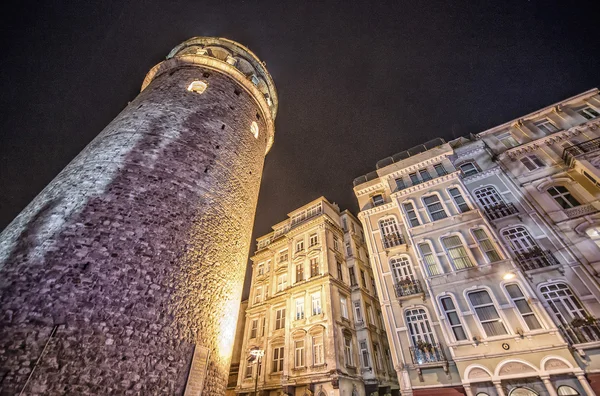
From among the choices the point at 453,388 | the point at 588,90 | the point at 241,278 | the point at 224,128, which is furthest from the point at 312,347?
the point at 588,90

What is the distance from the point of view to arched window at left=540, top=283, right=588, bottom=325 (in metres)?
10.9

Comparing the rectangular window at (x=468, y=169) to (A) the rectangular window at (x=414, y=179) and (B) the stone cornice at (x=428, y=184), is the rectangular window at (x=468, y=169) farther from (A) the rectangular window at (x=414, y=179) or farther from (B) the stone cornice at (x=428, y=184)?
(A) the rectangular window at (x=414, y=179)

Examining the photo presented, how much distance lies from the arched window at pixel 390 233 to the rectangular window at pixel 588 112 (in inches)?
519

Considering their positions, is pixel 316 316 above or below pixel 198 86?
below

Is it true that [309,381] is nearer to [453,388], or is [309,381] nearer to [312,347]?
[312,347]

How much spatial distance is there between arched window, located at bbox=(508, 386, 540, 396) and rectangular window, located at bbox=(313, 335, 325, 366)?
9798mm

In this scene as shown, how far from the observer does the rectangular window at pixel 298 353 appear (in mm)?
17562

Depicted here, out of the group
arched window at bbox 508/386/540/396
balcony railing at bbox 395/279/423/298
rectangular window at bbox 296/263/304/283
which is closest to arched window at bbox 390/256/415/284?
balcony railing at bbox 395/279/423/298

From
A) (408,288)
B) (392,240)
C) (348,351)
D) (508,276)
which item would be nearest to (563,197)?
(508,276)

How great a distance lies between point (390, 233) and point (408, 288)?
4143 millimetres

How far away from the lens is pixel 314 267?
21.6m

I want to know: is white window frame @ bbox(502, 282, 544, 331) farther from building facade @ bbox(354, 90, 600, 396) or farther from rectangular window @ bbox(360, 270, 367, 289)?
rectangular window @ bbox(360, 270, 367, 289)

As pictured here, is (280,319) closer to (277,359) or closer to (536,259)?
(277,359)

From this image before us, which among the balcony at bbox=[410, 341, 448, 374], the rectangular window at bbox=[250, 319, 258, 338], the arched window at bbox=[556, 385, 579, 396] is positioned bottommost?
the arched window at bbox=[556, 385, 579, 396]
